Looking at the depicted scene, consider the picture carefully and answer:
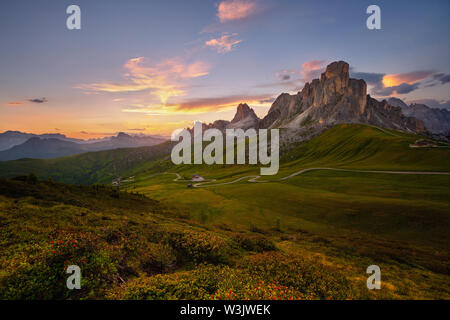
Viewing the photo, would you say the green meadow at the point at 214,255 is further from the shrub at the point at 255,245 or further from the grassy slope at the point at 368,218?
the grassy slope at the point at 368,218

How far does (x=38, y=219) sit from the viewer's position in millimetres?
21203

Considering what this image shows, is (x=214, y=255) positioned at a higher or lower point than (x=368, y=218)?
higher

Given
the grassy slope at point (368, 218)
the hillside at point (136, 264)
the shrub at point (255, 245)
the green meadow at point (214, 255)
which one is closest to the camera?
the hillside at point (136, 264)

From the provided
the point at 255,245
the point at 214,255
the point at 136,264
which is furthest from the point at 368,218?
the point at 136,264

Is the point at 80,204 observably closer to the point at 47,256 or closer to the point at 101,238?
the point at 101,238

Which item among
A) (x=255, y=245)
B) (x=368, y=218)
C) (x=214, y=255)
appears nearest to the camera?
(x=214, y=255)

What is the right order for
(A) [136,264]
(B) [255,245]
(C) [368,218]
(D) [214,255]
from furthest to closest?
(C) [368,218] → (B) [255,245] → (D) [214,255] → (A) [136,264]

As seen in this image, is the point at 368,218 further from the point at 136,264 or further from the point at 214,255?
the point at 136,264

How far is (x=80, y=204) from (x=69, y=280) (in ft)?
80.9

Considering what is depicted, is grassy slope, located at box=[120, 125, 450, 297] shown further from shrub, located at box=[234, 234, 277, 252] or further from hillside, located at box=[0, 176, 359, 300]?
hillside, located at box=[0, 176, 359, 300]

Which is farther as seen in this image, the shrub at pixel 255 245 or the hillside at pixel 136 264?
the shrub at pixel 255 245

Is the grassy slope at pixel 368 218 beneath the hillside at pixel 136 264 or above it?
beneath

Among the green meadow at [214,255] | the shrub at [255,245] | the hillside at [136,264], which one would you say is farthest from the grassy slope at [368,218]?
the hillside at [136,264]
